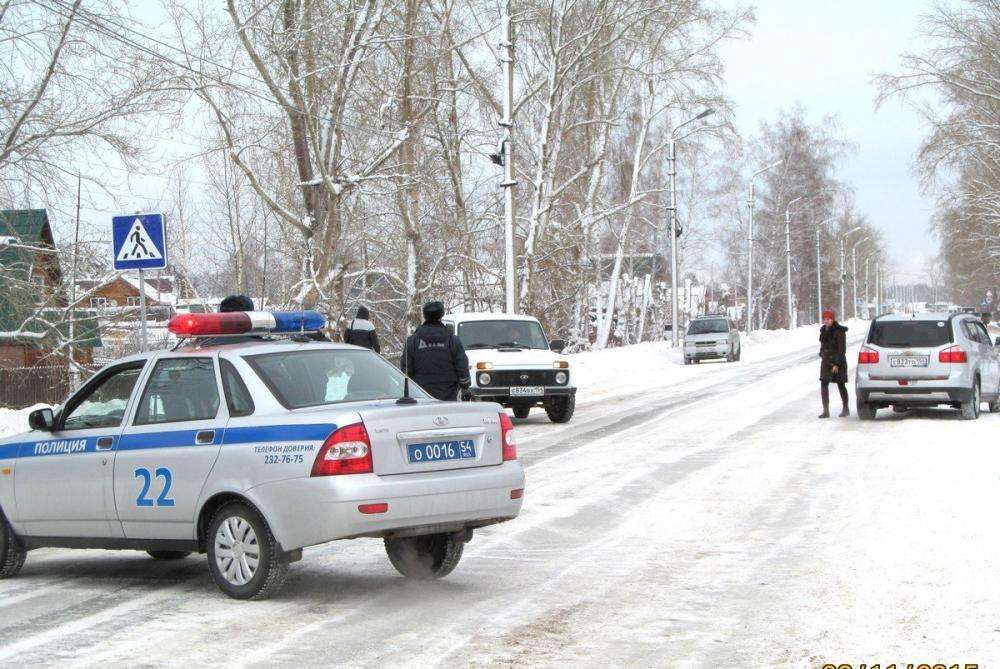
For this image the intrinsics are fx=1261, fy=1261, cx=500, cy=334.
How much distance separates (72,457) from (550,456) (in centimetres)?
815

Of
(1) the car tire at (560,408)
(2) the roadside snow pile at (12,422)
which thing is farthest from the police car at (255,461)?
(1) the car tire at (560,408)

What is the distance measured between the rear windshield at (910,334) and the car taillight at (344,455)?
14.5 metres

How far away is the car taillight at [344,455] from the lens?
7098 millimetres

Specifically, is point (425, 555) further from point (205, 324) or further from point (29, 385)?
point (29, 385)

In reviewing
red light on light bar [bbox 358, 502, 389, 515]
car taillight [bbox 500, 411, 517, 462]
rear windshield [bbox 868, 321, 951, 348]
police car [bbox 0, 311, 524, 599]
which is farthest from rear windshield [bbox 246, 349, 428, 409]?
rear windshield [bbox 868, 321, 951, 348]

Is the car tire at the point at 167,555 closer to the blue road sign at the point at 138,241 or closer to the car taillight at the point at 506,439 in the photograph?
the car taillight at the point at 506,439

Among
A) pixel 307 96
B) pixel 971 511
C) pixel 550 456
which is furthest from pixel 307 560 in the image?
pixel 307 96

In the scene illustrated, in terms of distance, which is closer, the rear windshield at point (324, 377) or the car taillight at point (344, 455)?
the car taillight at point (344, 455)

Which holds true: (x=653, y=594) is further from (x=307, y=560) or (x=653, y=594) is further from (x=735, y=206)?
(x=735, y=206)

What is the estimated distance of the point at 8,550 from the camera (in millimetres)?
8656

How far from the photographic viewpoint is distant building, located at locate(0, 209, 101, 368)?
19.2 meters

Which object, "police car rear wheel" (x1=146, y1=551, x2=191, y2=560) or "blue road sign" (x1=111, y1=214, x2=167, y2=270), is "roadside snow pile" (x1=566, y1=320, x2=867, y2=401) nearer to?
"blue road sign" (x1=111, y1=214, x2=167, y2=270)

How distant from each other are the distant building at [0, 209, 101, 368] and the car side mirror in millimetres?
11087

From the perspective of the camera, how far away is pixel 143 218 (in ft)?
46.0
